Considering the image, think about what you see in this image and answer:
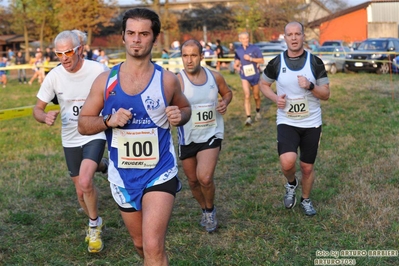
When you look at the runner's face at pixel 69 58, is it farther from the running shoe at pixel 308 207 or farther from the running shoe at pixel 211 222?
the running shoe at pixel 308 207

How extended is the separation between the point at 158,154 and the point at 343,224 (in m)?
2.87

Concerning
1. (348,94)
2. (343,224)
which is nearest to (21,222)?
(343,224)

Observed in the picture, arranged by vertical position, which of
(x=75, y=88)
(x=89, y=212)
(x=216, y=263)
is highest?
(x=75, y=88)

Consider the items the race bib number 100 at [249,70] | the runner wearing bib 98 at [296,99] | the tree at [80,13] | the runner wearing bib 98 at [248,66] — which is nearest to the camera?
the runner wearing bib 98 at [296,99]

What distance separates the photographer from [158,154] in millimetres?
3945

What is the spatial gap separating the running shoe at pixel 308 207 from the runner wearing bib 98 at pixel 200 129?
1100 mm

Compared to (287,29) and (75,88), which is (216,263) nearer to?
(75,88)

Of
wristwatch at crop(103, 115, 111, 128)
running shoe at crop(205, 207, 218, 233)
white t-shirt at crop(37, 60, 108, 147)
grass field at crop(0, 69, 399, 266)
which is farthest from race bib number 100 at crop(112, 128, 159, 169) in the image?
running shoe at crop(205, 207, 218, 233)

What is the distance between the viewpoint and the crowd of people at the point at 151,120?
387 centimetres

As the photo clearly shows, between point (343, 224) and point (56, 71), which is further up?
point (56, 71)

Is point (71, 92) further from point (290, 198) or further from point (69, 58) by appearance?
point (290, 198)

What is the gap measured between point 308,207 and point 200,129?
1.59m

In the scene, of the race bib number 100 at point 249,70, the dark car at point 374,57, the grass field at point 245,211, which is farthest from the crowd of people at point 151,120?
the dark car at point 374,57

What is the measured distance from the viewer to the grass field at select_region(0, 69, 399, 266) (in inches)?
213
